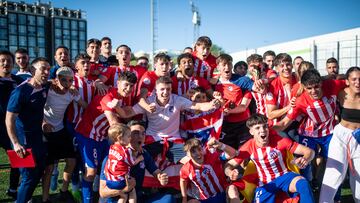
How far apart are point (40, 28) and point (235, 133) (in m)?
42.9

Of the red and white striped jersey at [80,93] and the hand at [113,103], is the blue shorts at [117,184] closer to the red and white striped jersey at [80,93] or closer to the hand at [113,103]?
the hand at [113,103]

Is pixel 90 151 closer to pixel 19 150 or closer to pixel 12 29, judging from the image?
pixel 19 150

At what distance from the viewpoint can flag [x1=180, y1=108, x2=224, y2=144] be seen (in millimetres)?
4910

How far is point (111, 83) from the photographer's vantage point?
5.54 m

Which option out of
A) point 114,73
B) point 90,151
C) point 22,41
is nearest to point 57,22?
point 22,41

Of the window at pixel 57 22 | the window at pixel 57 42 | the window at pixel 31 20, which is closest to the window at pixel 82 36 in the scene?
the window at pixel 57 22

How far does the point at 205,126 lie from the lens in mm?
4918

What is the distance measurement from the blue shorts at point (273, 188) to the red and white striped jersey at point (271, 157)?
6cm

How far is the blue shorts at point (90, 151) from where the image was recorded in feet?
14.6

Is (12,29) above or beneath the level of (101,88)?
above

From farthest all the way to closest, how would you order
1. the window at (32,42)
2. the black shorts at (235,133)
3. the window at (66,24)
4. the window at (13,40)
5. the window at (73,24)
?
the window at (73,24) < the window at (66,24) < the window at (32,42) < the window at (13,40) < the black shorts at (235,133)

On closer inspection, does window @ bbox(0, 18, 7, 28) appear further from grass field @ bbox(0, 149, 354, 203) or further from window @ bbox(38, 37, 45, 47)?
grass field @ bbox(0, 149, 354, 203)

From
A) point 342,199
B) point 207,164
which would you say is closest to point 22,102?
point 207,164

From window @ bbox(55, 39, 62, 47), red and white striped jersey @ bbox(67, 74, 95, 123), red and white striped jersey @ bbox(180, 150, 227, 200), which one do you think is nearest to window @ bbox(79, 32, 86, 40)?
window @ bbox(55, 39, 62, 47)
